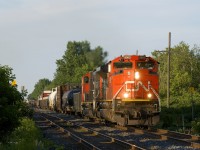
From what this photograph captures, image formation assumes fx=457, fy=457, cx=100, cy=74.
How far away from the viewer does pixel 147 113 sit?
76.4ft

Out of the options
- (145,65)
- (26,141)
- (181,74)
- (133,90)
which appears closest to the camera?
(26,141)

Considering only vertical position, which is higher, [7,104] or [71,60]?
[71,60]

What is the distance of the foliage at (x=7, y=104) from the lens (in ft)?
44.5

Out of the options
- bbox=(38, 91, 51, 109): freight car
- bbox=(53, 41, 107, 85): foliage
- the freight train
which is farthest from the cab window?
bbox=(53, 41, 107, 85): foliage

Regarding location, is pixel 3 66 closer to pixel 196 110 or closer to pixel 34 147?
pixel 34 147

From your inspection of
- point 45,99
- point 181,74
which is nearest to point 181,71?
point 181,74

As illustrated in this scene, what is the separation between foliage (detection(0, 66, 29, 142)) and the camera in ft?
44.5

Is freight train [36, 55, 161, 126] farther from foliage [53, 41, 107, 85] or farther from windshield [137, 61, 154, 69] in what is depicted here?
foliage [53, 41, 107, 85]

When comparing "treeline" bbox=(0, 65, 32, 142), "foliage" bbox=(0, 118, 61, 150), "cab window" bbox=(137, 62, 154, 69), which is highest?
"cab window" bbox=(137, 62, 154, 69)

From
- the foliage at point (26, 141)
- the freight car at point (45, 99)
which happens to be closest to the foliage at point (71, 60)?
the freight car at point (45, 99)

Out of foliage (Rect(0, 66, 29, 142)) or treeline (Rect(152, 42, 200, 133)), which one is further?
treeline (Rect(152, 42, 200, 133))

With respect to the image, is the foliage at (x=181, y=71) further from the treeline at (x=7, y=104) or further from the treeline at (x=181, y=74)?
the treeline at (x=7, y=104)

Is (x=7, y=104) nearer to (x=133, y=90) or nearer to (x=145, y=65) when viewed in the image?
(x=133, y=90)

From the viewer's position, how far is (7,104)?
1400 cm
